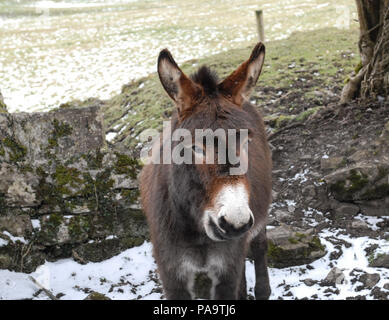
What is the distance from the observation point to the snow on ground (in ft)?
12.1

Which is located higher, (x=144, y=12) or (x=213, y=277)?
(x=144, y=12)

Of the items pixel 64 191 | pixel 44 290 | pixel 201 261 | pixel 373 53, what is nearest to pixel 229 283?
pixel 201 261

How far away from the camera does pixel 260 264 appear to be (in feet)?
13.0

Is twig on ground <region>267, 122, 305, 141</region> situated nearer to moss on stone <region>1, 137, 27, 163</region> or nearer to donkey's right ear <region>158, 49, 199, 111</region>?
moss on stone <region>1, 137, 27, 163</region>

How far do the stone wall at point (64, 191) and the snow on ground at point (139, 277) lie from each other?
138 millimetres

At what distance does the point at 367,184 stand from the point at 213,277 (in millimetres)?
2290

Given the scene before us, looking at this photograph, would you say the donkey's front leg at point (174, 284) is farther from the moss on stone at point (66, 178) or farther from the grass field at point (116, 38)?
the grass field at point (116, 38)

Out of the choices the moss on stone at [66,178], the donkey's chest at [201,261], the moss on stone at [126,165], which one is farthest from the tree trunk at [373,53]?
the moss on stone at [66,178]

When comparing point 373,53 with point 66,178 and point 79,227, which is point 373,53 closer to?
point 66,178

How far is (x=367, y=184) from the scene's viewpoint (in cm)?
454

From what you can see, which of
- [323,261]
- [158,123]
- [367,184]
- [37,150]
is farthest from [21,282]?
[158,123]

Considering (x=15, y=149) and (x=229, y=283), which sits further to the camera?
(x=15, y=149)

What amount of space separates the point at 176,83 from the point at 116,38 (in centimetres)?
1821

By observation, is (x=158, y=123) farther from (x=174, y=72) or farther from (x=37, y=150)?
(x=174, y=72)
